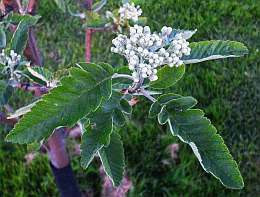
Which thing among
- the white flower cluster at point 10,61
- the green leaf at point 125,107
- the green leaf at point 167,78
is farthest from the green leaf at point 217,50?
the white flower cluster at point 10,61

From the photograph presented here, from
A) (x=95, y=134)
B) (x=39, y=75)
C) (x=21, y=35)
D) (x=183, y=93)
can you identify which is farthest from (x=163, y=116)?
(x=183, y=93)

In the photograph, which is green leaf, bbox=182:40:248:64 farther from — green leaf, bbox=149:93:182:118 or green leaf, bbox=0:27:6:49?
green leaf, bbox=0:27:6:49

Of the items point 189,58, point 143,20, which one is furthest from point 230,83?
point 189,58

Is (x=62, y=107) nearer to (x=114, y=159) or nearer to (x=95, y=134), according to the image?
(x=95, y=134)

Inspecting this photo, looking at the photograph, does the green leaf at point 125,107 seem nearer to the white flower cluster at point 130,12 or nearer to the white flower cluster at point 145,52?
the white flower cluster at point 145,52

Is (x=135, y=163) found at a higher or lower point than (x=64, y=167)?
lower

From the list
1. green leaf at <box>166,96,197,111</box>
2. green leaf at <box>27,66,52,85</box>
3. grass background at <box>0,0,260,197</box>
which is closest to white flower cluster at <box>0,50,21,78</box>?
green leaf at <box>27,66,52,85</box>

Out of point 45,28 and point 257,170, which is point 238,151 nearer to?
point 257,170
